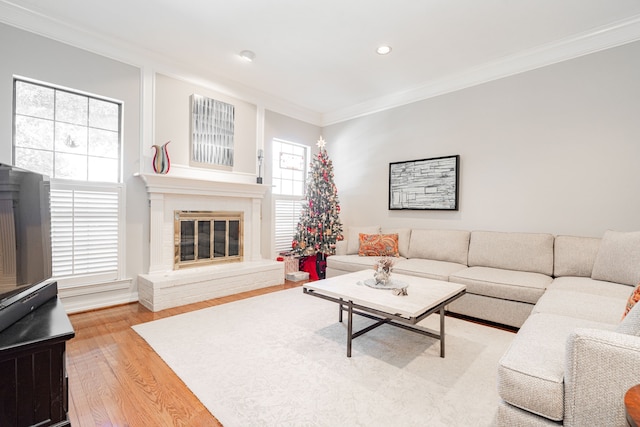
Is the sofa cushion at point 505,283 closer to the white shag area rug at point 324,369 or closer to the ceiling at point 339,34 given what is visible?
the white shag area rug at point 324,369

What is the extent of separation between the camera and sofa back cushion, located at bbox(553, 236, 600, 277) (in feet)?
9.96

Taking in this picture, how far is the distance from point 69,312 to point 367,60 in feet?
15.0

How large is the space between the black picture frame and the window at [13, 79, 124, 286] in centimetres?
389

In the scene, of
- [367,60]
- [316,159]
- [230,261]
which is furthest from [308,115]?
[230,261]

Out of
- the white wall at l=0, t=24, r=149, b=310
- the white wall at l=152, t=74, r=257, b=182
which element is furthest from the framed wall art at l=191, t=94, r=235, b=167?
the white wall at l=0, t=24, r=149, b=310

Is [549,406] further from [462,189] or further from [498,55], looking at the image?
[498,55]

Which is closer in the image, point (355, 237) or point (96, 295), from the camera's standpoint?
point (96, 295)

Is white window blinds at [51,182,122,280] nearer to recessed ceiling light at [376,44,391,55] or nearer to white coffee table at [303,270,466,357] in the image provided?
white coffee table at [303,270,466,357]

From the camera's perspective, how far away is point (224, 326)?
2963mm

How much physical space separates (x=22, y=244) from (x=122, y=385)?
1085mm

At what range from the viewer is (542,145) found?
361cm

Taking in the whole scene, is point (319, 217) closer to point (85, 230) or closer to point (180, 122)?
point (180, 122)

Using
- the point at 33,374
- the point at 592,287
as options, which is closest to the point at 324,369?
the point at 33,374

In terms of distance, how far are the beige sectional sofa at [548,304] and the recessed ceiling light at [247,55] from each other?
2.88 meters
